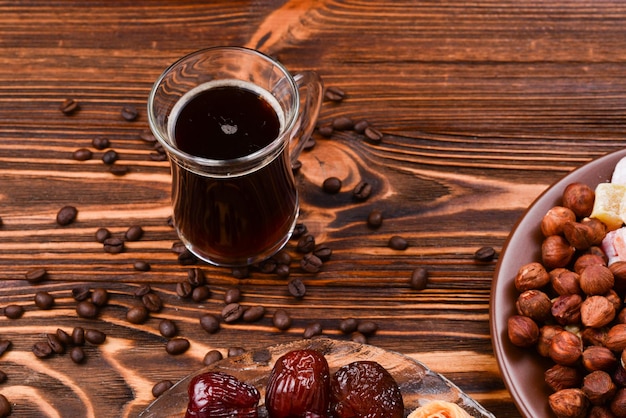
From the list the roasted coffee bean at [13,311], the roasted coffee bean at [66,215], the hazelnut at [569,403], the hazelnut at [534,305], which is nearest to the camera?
the hazelnut at [569,403]

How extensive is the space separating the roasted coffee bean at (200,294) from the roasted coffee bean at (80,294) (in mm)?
237

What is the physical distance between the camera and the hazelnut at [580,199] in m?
1.70

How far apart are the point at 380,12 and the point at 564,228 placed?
2.94ft

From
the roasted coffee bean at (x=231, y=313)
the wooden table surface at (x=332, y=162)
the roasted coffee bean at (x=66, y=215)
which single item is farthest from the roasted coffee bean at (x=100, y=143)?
the roasted coffee bean at (x=231, y=313)

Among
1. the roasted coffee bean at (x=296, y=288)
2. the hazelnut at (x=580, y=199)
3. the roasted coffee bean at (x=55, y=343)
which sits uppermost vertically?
the hazelnut at (x=580, y=199)

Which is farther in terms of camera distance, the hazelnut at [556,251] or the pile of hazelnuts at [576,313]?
the hazelnut at [556,251]

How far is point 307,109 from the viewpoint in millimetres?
1846

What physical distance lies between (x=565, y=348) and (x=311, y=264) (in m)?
0.60

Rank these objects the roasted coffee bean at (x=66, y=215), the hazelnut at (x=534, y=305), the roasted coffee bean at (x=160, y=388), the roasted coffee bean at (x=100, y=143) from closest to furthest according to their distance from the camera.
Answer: the hazelnut at (x=534, y=305) < the roasted coffee bean at (x=160, y=388) < the roasted coffee bean at (x=66, y=215) < the roasted coffee bean at (x=100, y=143)

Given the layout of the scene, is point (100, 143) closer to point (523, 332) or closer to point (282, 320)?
point (282, 320)

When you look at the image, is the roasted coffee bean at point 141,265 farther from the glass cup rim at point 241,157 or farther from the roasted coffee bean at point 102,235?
the glass cup rim at point 241,157

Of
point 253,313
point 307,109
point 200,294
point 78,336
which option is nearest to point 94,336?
point 78,336

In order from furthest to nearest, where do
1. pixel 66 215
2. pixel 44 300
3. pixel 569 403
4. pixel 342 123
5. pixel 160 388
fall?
pixel 342 123, pixel 66 215, pixel 44 300, pixel 160 388, pixel 569 403

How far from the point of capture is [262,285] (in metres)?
1.90
